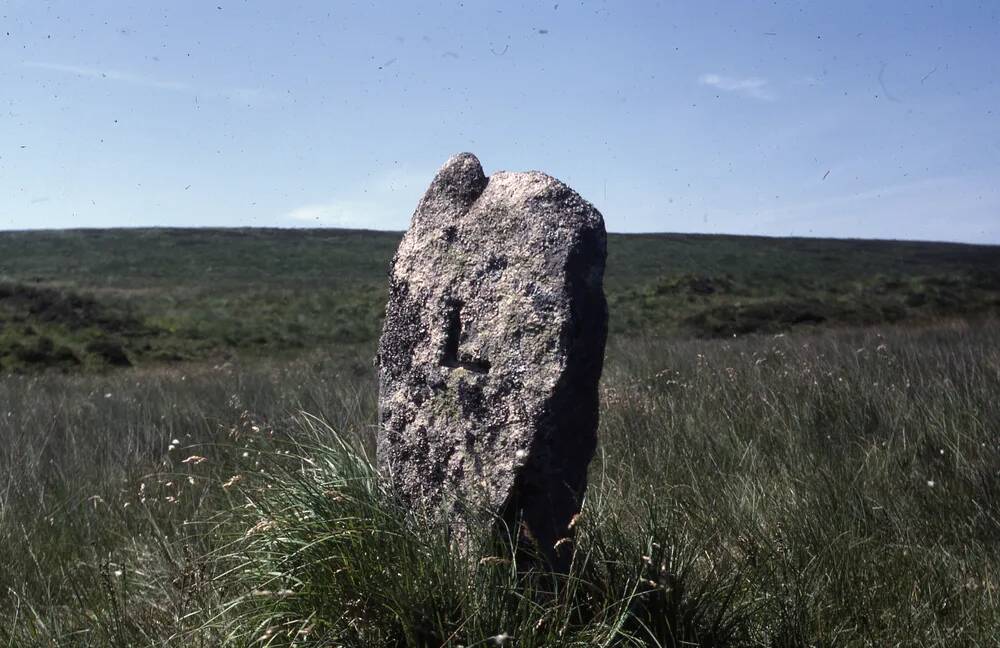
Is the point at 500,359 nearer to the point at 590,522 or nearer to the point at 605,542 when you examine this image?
the point at 590,522

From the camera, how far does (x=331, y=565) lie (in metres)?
2.81

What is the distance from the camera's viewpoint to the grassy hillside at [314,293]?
20.8 m

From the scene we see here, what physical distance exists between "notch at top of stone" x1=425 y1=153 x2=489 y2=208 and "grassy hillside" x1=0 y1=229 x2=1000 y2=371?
51.7 ft

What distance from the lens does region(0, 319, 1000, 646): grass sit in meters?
2.70

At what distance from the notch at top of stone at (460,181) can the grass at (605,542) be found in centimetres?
104

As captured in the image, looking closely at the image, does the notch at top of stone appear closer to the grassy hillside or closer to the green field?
the green field

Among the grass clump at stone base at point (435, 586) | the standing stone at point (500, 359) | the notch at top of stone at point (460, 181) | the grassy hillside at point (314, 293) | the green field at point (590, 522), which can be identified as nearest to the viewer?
the grass clump at stone base at point (435, 586)

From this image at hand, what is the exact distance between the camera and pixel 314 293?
110 feet

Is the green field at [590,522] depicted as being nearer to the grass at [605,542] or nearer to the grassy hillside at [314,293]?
the grass at [605,542]

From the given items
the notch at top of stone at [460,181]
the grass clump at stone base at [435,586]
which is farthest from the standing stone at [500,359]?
the grass clump at stone base at [435,586]

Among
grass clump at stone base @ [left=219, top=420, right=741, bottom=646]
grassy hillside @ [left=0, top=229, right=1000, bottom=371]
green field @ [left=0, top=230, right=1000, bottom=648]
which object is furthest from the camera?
grassy hillside @ [left=0, top=229, right=1000, bottom=371]

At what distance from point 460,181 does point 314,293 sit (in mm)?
30829

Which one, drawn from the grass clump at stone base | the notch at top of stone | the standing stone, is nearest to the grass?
the grass clump at stone base

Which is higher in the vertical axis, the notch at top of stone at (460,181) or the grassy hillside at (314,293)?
the notch at top of stone at (460,181)
